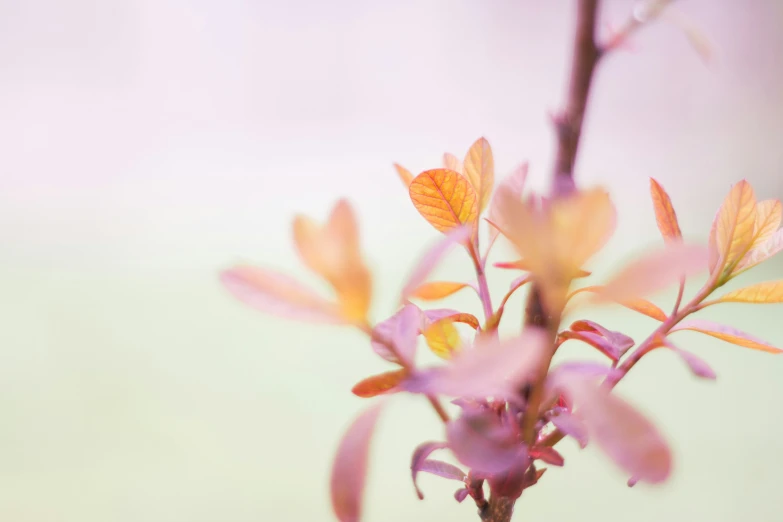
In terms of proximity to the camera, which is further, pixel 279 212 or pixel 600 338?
pixel 279 212

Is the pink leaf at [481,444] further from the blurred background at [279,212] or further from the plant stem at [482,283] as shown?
the blurred background at [279,212]

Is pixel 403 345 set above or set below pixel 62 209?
above

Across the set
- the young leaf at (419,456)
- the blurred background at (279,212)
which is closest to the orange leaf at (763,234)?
the young leaf at (419,456)

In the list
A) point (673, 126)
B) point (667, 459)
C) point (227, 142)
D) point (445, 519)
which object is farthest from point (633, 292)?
point (673, 126)

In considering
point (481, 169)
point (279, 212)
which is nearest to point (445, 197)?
point (481, 169)

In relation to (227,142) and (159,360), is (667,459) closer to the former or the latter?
(159,360)

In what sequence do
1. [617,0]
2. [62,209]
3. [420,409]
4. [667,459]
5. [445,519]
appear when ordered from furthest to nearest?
1. [617,0]
2. [62,209]
3. [420,409]
4. [445,519]
5. [667,459]

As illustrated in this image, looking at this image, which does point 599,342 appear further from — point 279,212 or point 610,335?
point 279,212
